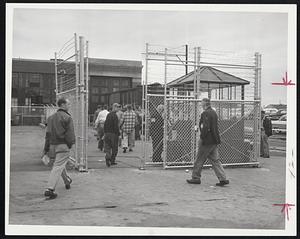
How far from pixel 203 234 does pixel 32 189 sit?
373cm

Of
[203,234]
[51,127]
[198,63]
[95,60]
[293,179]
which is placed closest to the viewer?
[203,234]

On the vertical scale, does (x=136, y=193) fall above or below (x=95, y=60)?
below

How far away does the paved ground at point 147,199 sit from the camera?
20.9 feet

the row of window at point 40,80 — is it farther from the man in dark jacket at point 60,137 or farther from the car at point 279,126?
the man in dark jacket at point 60,137

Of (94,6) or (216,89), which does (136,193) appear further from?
(216,89)

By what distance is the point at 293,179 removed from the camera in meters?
6.43

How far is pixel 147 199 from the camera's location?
755cm

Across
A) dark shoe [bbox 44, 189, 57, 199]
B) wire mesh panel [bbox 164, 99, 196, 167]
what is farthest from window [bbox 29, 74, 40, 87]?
dark shoe [bbox 44, 189, 57, 199]

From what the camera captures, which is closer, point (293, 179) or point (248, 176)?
point (293, 179)

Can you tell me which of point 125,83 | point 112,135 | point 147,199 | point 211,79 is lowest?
point 147,199

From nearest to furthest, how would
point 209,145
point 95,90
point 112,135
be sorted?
point 209,145
point 112,135
point 95,90

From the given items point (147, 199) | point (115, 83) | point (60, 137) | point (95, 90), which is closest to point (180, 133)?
point (147, 199)

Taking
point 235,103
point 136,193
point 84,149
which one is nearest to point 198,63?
point 235,103

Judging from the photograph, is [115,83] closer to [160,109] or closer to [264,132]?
[264,132]
